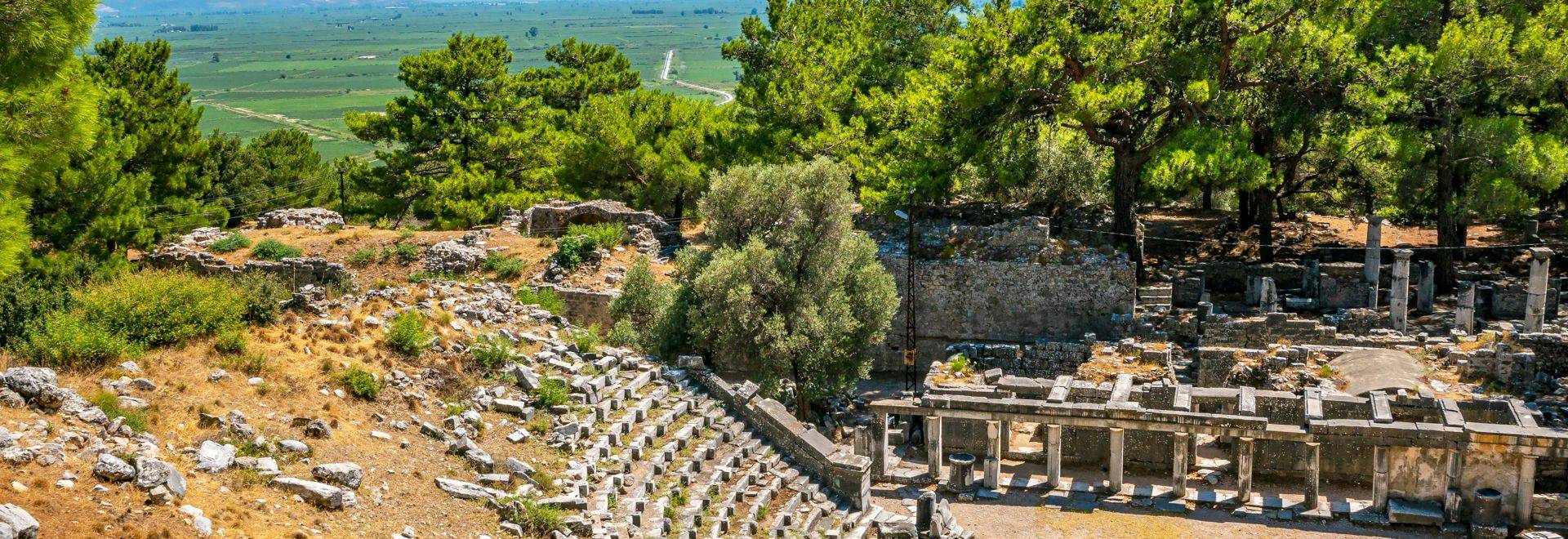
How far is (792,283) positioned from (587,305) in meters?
6.92

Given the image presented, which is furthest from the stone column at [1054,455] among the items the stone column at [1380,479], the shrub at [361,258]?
the shrub at [361,258]

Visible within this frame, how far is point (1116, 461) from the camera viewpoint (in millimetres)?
28125

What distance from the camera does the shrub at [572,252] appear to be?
124 feet

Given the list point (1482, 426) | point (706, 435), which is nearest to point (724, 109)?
point (706, 435)

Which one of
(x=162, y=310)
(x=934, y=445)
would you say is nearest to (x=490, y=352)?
(x=162, y=310)

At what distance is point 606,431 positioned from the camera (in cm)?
2388

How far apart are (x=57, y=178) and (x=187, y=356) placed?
1649 cm

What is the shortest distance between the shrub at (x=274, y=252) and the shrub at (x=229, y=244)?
0.84 meters

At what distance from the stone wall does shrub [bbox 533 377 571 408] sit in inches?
585

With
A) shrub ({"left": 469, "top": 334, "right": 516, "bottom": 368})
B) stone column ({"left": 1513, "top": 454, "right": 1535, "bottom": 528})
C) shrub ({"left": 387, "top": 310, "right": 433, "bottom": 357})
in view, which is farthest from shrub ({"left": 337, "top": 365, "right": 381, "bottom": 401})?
stone column ({"left": 1513, "top": 454, "right": 1535, "bottom": 528})

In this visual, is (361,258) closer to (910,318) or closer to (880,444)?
(910,318)

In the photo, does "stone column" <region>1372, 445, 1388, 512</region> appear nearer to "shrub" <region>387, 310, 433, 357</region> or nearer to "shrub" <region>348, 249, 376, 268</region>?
"shrub" <region>387, 310, 433, 357</region>

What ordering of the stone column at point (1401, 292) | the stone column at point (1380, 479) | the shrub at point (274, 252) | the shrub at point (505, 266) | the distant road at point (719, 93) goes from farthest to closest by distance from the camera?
1. the distant road at point (719, 93)
2. the shrub at point (274, 252)
3. the shrub at point (505, 266)
4. the stone column at point (1401, 292)
5. the stone column at point (1380, 479)

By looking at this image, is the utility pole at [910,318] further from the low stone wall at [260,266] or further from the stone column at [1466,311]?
the low stone wall at [260,266]
